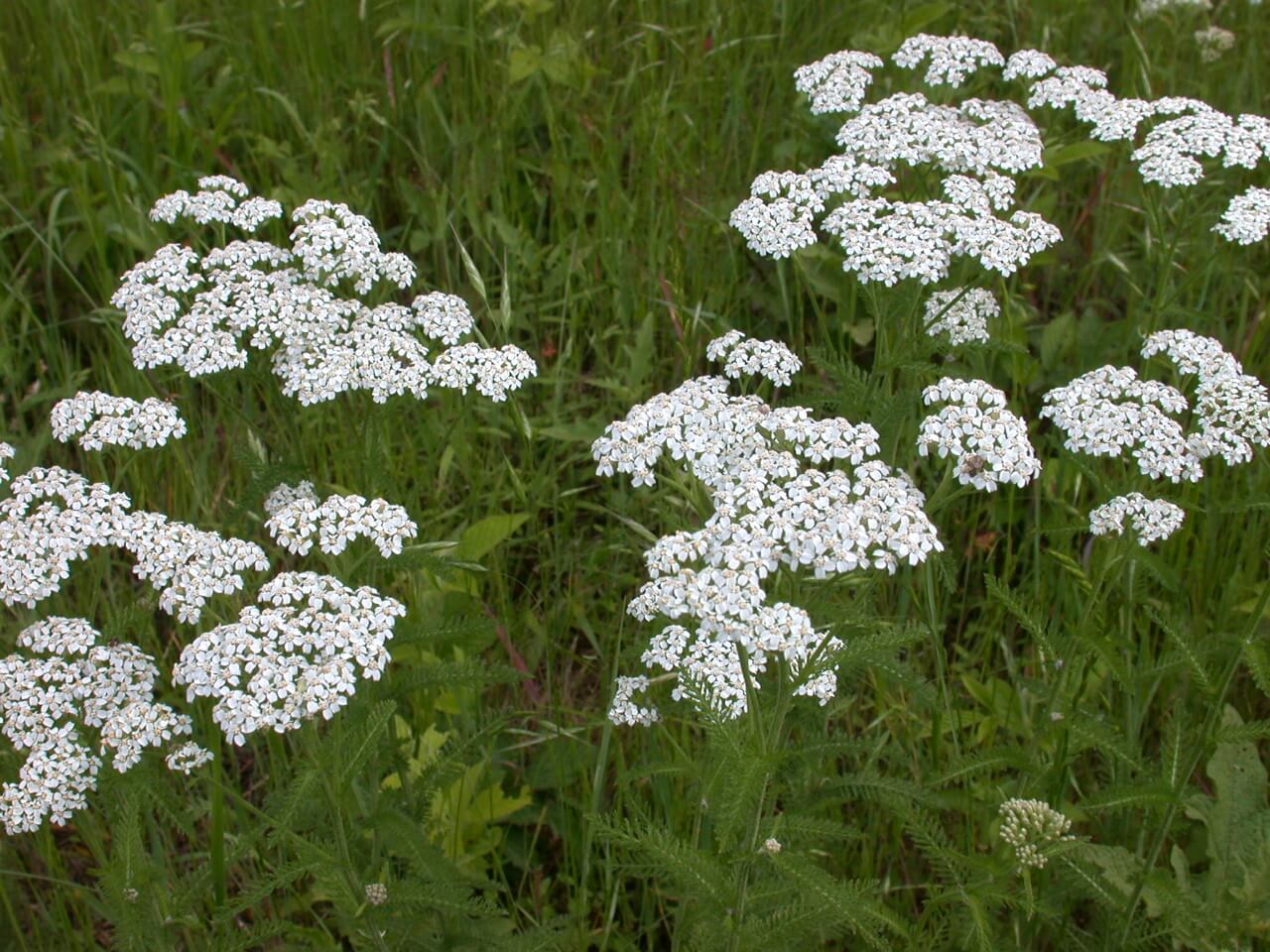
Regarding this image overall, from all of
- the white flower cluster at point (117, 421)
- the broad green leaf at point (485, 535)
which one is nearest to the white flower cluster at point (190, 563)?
the white flower cluster at point (117, 421)

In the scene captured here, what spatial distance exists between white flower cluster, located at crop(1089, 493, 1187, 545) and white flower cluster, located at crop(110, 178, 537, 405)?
5.48 ft

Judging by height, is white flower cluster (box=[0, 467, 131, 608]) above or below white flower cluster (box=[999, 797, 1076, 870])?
above

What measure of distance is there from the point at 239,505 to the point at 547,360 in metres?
2.15

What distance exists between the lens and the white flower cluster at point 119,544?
3084 millimetres

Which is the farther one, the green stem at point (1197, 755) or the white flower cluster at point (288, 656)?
the green stem at point (1197, 755)

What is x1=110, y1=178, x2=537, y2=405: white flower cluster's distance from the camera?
137 inches

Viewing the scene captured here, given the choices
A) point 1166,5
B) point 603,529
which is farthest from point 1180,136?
point 603,529

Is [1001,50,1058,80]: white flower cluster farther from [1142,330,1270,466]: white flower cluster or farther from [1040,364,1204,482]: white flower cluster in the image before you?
[1040,364,1204,482]: white flower cluster

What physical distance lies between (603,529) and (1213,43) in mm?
3833

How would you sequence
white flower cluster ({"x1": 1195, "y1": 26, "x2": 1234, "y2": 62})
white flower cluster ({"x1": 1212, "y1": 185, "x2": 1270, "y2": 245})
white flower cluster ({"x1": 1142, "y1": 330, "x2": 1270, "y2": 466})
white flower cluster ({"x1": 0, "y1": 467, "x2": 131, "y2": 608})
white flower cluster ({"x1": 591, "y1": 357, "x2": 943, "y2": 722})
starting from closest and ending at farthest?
white flower cluster ({"x1": 591, "y1": 357, "x2": 943, "y2": 722})
white flower cluster ({"x1": 0, "y1": 467, "x2": 131, "y2": 608})
white flower cluster ({"x1": 1142, "y1": 330, "x2": 1270, "y2": 466})
white flower cluster ({"x1": 1212, "y1": 185, "x2": 1270, "y2": 245})
white flower cluster ({"x1": 1195, "y1": 26, "x2": 1234, "y2": 62})

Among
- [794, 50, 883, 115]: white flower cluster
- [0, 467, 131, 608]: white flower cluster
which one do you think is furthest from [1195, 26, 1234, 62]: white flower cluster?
[0, 467, 131, 608]: white flower cluster

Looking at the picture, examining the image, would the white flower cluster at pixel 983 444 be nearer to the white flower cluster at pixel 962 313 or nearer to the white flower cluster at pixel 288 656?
the white flower cluster at pixel 962 313

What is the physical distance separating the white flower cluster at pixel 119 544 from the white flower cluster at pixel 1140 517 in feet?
7.38

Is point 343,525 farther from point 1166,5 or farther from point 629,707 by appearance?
point 1166,5
